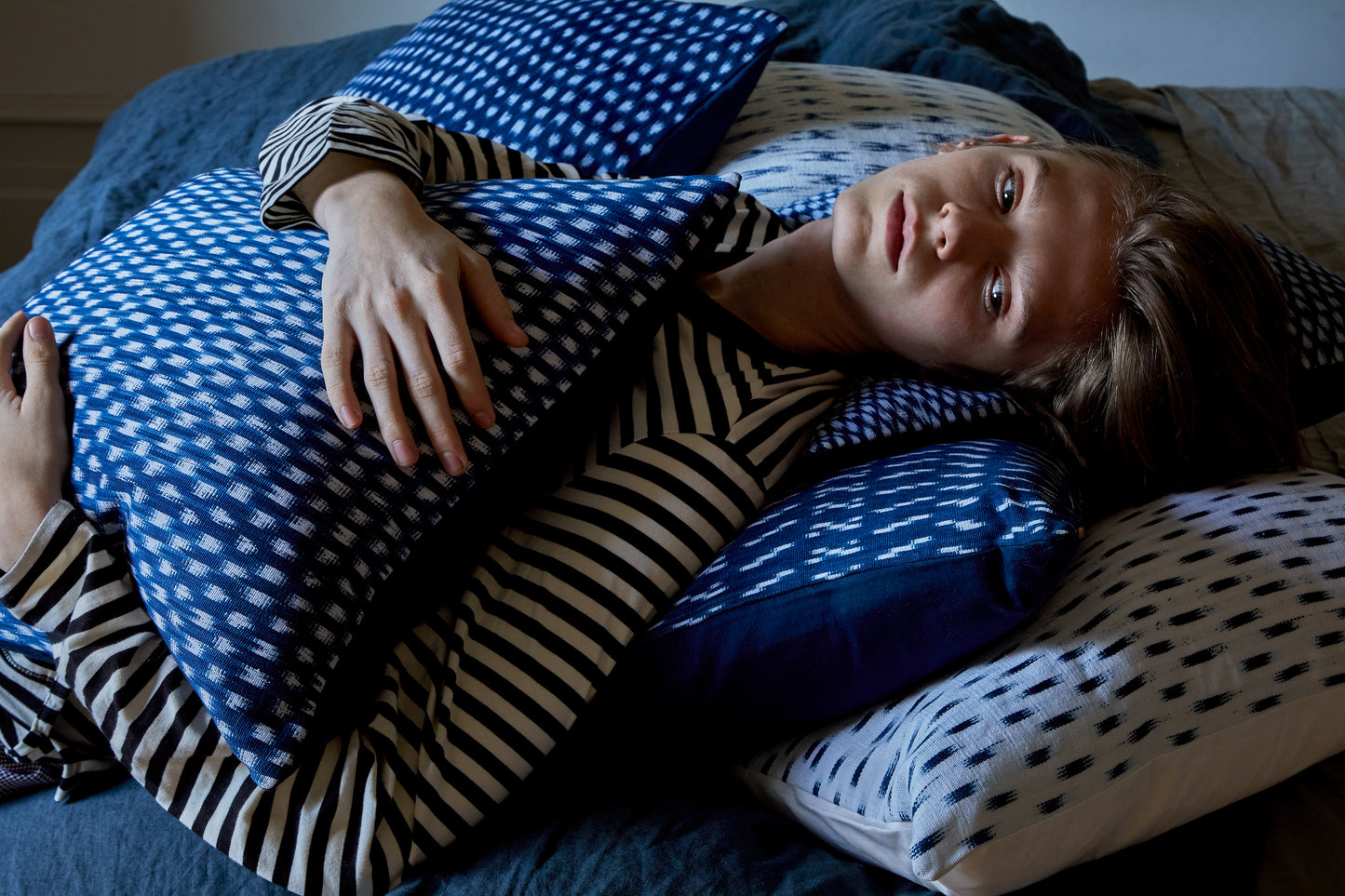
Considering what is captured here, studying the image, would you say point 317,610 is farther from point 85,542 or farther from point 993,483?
point 993,483

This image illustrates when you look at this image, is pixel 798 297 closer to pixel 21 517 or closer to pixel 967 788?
pixel 967 788

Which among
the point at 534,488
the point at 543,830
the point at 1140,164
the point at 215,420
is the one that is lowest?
the point at 543,830

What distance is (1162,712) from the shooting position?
1.80ft

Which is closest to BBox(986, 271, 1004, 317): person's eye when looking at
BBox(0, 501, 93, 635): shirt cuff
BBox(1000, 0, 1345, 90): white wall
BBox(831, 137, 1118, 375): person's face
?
BBox(831, 137, 1118, 375): person's face

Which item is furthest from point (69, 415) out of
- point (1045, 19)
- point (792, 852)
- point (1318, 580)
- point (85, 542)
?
point (1045, 19)

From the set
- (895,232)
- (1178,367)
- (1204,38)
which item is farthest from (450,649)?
(1204,38)

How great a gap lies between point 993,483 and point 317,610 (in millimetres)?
433

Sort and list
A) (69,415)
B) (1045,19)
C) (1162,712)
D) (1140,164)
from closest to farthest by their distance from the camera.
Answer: (1162,712) → (69,415) → (1140,164) → (1045,19)

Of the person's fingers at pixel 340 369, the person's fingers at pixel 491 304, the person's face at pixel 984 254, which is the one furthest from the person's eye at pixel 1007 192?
the person's fingers at pixel 340 369

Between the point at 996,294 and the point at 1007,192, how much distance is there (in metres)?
0.09

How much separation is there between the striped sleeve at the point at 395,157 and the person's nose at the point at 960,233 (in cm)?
18

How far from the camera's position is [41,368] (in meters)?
0.70

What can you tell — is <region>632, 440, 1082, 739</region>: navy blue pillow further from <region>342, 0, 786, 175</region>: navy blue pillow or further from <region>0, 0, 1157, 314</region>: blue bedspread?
<region>0, 0, 1157, 314</region>: blue bedspread

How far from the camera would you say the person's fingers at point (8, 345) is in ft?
2.37
